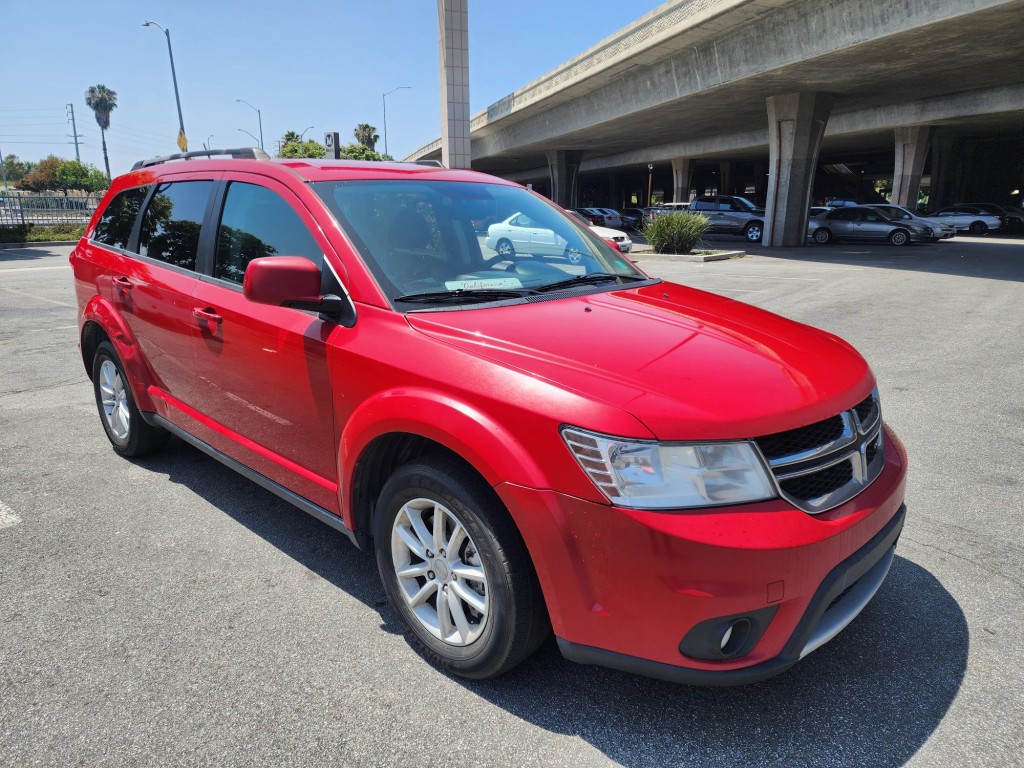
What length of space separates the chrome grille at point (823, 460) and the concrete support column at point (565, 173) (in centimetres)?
4414

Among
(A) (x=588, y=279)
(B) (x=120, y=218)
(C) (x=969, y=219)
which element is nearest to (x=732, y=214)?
(C) (x=969, y=219)

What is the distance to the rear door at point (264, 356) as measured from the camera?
284 cm

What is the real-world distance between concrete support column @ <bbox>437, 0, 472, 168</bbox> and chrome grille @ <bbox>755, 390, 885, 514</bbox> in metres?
31.5

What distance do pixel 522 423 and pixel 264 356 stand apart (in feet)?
4.86

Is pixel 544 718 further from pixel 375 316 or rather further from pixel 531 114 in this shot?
pixel 531 114

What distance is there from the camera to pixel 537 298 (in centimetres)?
288

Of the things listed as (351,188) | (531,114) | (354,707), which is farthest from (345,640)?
(531,114)

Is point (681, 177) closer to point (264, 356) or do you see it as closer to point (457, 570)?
point (264, 356)

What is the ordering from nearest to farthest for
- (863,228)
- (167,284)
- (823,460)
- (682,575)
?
(682,575), (823,460), (167,284), (863,228)

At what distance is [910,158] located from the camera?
32.5 metres

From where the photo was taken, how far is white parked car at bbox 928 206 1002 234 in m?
32.9

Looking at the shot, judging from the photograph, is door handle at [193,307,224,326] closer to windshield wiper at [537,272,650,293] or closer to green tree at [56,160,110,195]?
windshield wiper at [537,272,650,293]

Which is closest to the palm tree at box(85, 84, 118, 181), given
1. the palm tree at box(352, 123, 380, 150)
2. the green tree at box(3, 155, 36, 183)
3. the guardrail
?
the green tree at box(3, 155, 36, 183)

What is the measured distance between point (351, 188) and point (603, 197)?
84860 mm
